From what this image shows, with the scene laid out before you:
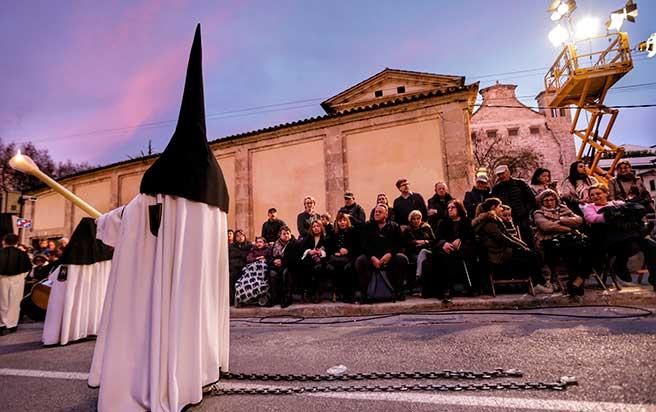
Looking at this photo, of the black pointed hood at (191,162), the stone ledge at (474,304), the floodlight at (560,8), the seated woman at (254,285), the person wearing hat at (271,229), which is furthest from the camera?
the floodlight at (560,8)

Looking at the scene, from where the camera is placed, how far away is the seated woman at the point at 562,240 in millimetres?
5316

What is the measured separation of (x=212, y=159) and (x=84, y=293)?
13.0ft

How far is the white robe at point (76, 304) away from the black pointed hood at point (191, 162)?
365cm

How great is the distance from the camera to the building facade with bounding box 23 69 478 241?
1145 cm

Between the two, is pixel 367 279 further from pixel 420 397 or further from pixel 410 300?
pixel 420 397

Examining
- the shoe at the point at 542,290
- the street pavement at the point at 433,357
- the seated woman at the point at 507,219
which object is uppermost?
the seated woman at the point at 507,219

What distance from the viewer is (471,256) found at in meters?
6.18

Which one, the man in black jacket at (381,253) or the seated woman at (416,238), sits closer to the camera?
the man in black jacket at (381,253)

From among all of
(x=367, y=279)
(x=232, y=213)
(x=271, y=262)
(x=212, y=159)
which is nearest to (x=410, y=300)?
(x=367, y=279)

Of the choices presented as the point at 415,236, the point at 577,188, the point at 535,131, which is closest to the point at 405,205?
the point at 415,236

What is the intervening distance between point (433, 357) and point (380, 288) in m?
3.32

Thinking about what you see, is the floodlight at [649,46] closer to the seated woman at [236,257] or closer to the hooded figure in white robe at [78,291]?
the seated woman at [236,257]

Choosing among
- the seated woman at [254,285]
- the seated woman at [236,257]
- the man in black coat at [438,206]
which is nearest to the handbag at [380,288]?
the man in black coat at [438,206]

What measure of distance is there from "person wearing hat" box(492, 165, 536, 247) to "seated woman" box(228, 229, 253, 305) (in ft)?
18.8
